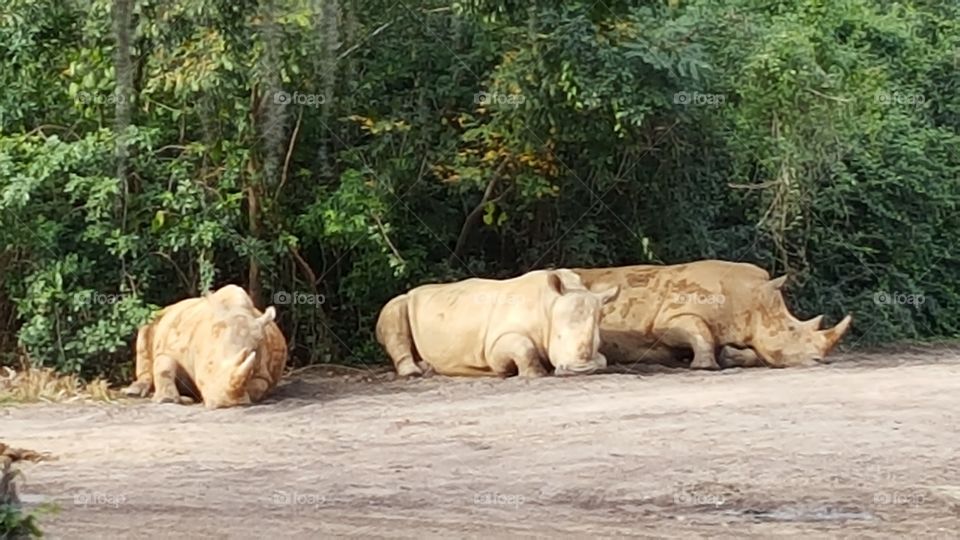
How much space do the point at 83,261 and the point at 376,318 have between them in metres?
2.68

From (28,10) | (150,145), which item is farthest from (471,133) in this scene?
(28,10)

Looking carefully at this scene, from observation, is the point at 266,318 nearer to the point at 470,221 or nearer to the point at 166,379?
the point at 166,379

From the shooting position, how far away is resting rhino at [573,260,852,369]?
43.5 ft

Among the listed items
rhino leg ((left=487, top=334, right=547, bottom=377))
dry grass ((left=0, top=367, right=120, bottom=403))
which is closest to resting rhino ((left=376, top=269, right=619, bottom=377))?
rhino leg ((left=487, top=334, right=547, bottom=377))

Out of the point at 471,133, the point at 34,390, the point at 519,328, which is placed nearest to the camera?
the point at 34,390

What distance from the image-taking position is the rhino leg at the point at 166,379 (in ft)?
38.3

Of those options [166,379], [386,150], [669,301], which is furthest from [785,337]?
[166,379]

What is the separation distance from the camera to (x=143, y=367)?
1241 centimetres

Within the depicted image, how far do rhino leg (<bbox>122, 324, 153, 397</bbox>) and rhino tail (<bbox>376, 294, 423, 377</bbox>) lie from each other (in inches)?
82.6

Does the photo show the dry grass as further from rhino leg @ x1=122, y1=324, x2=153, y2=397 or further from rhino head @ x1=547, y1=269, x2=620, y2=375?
rhino head @ x1=547, y1=269, x2=620, y2=375

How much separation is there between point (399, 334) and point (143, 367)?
89.1 inches

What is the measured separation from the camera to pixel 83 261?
1310 centimetres

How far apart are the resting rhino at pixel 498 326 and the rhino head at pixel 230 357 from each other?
7.54 feet

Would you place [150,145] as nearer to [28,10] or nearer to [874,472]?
[28,10]
